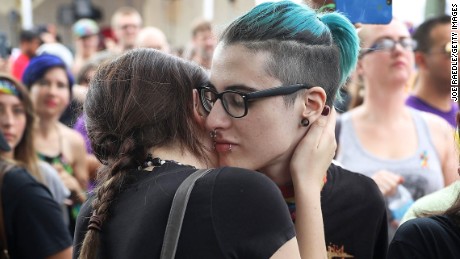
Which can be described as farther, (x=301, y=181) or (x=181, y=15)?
(x=181, y=15)

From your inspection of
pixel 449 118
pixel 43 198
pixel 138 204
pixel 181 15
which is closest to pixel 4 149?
pixel 43 198

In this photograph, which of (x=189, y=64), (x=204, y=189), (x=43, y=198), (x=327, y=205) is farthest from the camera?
(x=43, y=198)

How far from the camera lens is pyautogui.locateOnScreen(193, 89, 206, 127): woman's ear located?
2263mm

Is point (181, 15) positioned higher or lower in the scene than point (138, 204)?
lower

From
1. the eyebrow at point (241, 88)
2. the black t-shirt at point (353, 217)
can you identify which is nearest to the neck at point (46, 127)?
the black t-shirt at point (353, 217)

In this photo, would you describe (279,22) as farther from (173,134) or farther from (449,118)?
(449,118)

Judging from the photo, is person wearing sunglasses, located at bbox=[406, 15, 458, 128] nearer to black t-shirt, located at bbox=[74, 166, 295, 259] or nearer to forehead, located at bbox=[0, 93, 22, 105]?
forehead, located at bbox=[0, 93, 22, 105]

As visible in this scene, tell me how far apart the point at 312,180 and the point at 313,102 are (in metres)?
0.24

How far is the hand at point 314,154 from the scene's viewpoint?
2332 mm

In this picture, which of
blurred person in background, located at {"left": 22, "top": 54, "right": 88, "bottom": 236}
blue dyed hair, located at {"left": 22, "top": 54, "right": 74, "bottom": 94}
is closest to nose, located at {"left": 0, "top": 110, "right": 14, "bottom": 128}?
blurred person in background, located at {"left": 22, "top": 54, "right": 88, "bottom": 236}

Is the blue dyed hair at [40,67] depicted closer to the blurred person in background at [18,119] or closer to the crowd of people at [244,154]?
the blurred person in background at [18,119]

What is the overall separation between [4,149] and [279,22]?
1833mm

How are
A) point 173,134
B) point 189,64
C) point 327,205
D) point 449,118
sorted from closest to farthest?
point 173,134
point 189,64
point 327,205
point 449,118

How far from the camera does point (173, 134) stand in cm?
217
